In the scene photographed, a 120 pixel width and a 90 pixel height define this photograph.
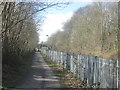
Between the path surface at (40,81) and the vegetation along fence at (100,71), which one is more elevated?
the vegetation along fence at (100,71)

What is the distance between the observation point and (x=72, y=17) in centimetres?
6184

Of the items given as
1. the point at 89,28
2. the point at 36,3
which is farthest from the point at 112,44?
the point at 36,3

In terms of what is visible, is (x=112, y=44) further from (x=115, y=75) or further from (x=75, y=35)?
(x=115, y=75)

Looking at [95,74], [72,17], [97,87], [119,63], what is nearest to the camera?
[119,63]

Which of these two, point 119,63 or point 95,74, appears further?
point 95,74

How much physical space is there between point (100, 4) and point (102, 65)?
41.6 meters

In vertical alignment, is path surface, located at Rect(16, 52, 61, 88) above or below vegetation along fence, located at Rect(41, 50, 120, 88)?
below

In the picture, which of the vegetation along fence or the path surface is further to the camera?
the path surface

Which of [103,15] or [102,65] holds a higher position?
[103,15]

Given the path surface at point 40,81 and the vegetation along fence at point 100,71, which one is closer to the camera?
the vegetation along fence at point 100,71

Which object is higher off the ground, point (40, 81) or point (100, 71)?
point (100, 71)

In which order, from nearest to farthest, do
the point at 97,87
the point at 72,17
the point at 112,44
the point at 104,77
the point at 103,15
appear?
the point at 104,77 < the point at 97,87 < the point at 112,44 < the point at 103,15 < the point at 72,17

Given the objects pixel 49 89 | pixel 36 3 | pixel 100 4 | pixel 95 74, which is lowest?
pixel 49 89

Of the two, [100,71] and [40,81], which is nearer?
[100,71]
